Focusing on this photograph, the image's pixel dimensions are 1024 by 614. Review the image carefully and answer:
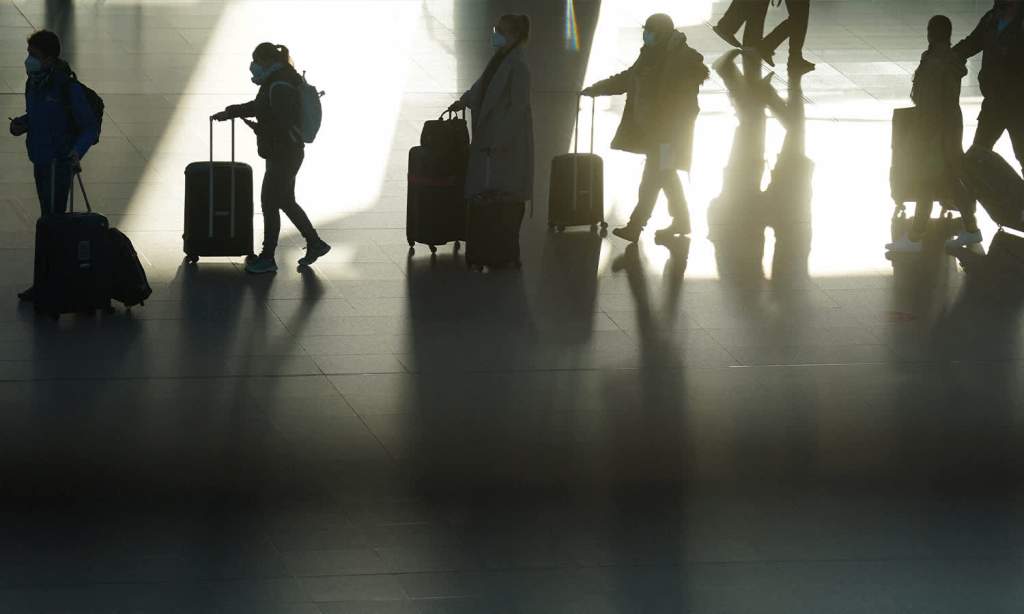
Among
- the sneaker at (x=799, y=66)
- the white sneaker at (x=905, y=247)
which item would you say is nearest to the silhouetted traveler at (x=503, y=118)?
the white sneaker at (x=905, y=247)

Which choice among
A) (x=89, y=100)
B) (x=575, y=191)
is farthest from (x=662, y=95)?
(x=89, y=100)

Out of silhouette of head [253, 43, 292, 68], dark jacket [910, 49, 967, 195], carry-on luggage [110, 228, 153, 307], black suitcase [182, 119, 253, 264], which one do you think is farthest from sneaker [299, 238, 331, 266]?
dark jacket [910, 49, 967, 195]

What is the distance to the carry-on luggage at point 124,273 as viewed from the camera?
9.89m

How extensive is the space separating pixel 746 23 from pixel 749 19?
0.37ft

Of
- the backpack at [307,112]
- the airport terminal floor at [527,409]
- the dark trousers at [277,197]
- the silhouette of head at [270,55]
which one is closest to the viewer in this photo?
the airport terminal floor at [527,409]

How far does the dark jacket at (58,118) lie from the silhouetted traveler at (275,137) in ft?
2.84

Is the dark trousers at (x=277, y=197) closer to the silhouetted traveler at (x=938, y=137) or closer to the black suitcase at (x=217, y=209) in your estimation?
the black suitcase at (x=217, y=209)

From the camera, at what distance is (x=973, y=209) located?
12.4 m

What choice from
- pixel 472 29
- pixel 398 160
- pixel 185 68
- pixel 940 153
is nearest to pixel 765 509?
pixel 940 153

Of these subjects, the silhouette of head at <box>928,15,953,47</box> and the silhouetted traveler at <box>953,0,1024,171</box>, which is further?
the silhouetted traveler at <box>953,0,1024,171</box>

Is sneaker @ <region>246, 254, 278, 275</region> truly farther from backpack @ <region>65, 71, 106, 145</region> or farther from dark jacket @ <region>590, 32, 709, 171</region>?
dark jacket @ <region>590, 32, 709, 171</region>

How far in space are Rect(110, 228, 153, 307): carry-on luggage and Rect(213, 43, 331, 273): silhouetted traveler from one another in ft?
3.73

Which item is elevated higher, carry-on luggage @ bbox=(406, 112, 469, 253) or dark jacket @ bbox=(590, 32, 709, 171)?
dark jacket @ bbox=(590, 32, 709, 171)

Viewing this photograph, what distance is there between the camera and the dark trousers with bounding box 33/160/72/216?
10281 mm
